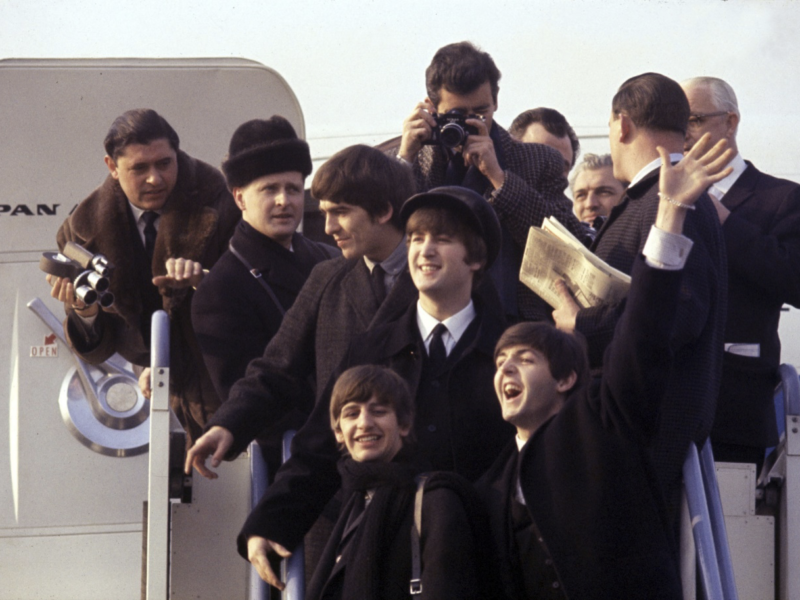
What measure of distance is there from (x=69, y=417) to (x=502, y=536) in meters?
3.98

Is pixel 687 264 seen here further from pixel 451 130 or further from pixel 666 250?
pixel 451 130

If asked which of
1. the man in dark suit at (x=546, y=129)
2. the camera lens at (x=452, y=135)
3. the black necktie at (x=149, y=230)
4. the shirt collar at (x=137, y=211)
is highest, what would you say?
the man in dark suit at (x=546, y=129)

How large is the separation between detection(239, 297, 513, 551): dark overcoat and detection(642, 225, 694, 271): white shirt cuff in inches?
24.8

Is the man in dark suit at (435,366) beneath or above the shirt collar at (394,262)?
beneath

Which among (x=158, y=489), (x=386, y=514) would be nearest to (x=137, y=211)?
(x=158, y=489)

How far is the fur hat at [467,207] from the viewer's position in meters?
3.62

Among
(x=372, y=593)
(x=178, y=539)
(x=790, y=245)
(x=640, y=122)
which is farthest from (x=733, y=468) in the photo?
(x=178, y=539)

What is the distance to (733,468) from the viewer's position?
393cm

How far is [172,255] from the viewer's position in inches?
185

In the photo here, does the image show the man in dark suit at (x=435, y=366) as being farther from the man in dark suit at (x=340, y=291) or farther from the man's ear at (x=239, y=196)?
the man's ear at (x=239, y=196)

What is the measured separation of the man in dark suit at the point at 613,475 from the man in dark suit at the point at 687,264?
211 mm

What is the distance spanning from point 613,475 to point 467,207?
2.89 ft

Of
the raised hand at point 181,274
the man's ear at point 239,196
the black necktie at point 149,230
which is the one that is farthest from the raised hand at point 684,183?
the black necktie at point 149,230

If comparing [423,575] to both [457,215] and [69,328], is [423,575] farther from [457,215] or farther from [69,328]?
[69,328]
